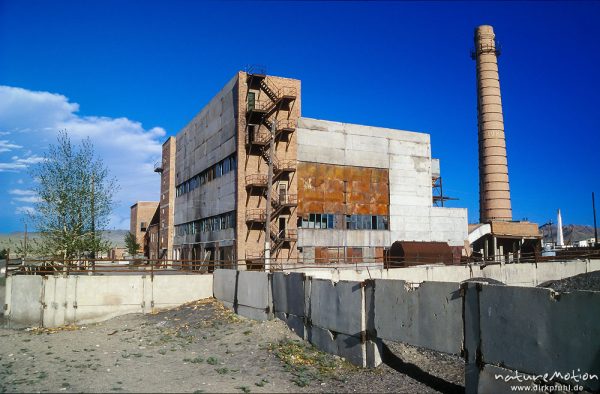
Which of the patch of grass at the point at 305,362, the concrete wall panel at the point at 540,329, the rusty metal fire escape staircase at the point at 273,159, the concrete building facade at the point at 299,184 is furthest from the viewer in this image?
the concrete building facade at the point at 299,184

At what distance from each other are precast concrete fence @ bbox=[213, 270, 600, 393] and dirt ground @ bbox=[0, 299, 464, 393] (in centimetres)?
77

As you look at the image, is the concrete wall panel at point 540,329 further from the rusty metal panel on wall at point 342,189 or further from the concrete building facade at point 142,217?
the concrete building facade at point 142,217

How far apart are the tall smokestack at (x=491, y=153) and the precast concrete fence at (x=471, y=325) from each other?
38654 millimetres

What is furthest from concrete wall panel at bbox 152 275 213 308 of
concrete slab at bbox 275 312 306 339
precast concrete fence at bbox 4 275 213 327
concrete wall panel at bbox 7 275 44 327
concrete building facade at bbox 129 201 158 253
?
concrete building facade at bbox 129 201 158 253

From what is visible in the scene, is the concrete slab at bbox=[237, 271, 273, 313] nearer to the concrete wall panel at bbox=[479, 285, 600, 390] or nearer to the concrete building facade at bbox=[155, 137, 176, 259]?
the concrete wall panel at bbox=[479, 285, 600, 390]

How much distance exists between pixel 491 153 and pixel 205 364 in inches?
1682

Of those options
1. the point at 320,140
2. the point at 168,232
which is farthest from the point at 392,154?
the point at 168,232

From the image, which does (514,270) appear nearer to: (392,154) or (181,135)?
(392,154)

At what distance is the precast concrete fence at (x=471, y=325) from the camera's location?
22.8 feet

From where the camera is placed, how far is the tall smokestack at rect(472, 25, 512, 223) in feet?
154

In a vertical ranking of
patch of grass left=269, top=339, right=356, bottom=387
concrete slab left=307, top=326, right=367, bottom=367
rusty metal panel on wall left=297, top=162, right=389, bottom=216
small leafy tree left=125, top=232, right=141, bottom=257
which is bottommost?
patch of grass left=269, top=339, right=356, bottom=387

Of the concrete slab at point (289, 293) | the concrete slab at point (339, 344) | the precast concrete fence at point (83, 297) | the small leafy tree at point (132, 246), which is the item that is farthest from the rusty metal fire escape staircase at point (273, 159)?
the small leafy tree at point (132, 246)

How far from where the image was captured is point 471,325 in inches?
338

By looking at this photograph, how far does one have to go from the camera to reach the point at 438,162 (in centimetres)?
5691
